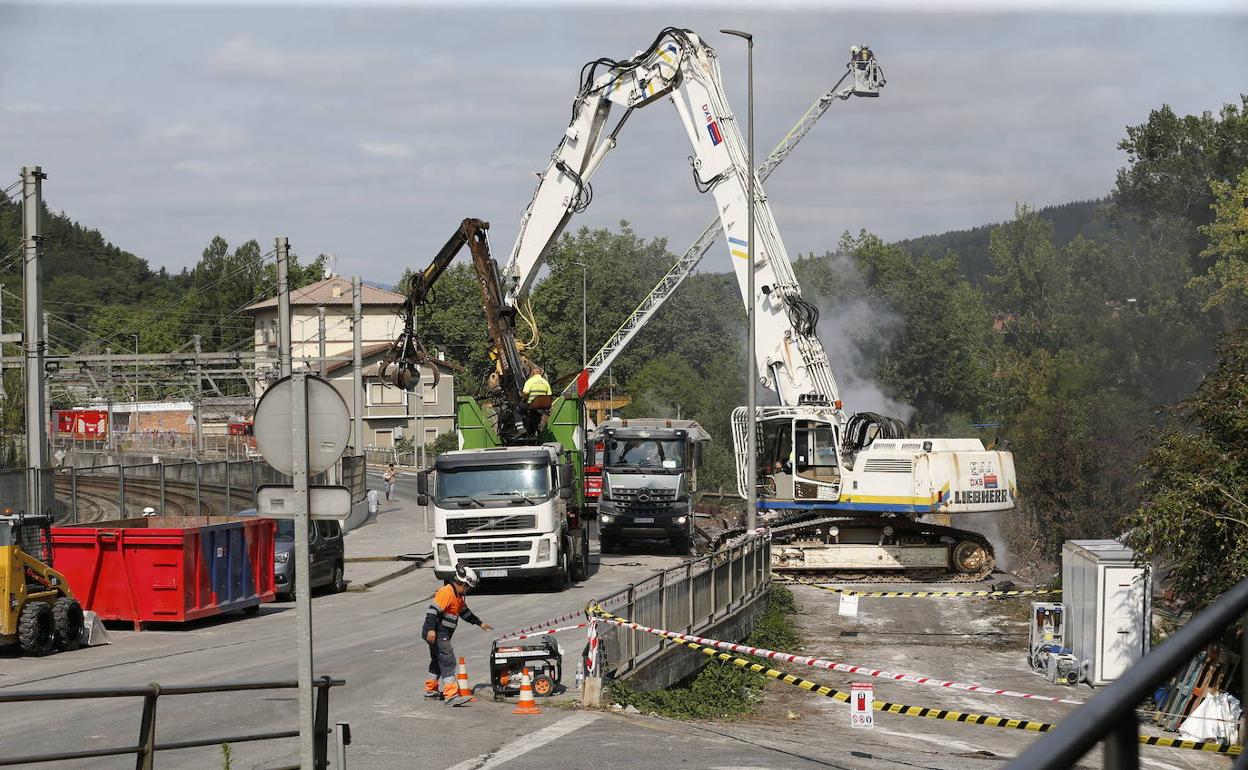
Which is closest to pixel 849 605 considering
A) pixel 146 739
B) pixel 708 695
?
pixel 708 695

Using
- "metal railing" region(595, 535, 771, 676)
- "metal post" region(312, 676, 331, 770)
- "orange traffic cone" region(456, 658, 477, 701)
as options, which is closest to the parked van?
"metal railing" region(595, 535, 771, 676)

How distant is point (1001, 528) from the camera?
47250mm

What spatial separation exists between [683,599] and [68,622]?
895 cm

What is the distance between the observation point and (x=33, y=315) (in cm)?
2567

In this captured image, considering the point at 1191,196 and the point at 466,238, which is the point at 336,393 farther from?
the point at 1191,196

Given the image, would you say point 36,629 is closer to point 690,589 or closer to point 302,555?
point 690,589

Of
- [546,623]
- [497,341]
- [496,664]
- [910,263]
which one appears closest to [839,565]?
[497,341]

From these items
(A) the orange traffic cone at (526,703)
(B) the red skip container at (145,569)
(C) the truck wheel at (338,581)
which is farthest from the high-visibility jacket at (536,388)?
(A) the orange traffic cone at (526,703)

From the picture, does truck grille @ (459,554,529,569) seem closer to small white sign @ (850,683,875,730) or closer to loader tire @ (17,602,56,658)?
loader tire @ (17,602,56,658)

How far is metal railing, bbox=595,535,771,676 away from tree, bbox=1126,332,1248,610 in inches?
Answer: 224

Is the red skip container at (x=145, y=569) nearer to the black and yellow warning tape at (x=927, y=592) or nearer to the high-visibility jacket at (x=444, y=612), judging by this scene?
the high-visibility jacket at (x=444, y=612)

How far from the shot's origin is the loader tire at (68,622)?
19.2 meters

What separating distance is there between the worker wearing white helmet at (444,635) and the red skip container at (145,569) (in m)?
8.32

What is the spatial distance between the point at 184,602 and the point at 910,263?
3363 inches
